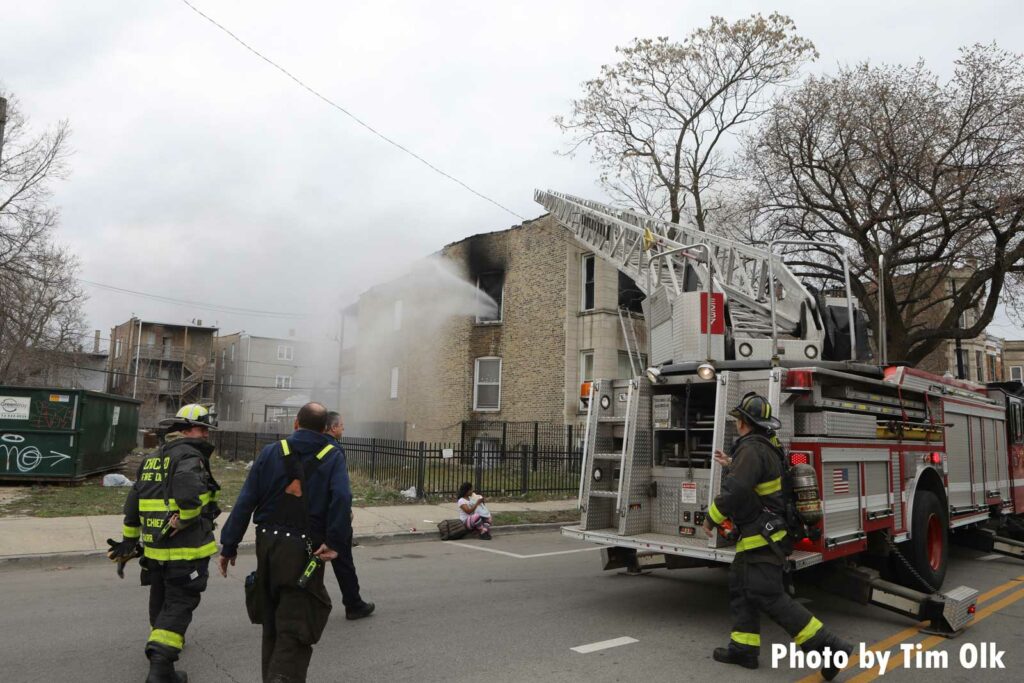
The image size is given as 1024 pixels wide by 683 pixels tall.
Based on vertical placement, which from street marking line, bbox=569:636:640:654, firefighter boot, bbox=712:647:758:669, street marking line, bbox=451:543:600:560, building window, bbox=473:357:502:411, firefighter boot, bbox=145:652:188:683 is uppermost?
building window, bbox=473:357:502:411

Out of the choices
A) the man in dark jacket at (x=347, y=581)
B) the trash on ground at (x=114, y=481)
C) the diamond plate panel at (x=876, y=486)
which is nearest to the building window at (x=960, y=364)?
the diamond plate panel at (x=876, y=486)

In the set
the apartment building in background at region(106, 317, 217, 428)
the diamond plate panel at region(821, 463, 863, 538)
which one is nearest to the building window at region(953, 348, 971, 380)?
the diamond plate panel at region(821, 463, 863, 538)

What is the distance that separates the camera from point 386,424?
26297 millimetres

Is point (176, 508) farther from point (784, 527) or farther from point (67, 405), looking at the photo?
point (67, 405)

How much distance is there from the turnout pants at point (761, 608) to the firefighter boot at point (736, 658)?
0.02 m

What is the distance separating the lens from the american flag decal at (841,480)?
5531mm

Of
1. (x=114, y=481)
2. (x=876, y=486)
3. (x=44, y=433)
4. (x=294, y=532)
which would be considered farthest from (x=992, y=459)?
(x=44, y=433)

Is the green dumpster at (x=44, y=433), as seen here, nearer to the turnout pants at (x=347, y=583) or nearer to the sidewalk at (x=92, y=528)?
the sidewalk at (x=92, y=528)

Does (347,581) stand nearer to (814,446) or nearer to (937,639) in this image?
(814,446)

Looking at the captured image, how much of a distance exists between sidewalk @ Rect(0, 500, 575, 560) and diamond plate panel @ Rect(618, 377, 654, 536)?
5.22 meters

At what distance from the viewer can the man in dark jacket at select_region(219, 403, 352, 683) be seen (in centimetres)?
361

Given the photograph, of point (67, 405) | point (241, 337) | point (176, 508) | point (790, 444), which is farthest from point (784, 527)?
point (241, 337)

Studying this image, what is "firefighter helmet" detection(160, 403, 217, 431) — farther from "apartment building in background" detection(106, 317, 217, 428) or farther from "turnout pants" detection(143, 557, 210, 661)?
"apartment building in background" detection(106, 317, 217, 428)

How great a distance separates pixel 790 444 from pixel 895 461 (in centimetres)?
166
